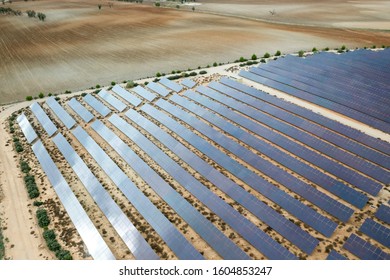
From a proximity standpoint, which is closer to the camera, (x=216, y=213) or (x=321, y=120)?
(x=216, y=213)

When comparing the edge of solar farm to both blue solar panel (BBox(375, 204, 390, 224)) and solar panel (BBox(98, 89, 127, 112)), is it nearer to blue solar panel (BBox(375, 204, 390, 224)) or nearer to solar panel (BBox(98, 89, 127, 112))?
solar panel (BBox(98, 89, 127, 112))

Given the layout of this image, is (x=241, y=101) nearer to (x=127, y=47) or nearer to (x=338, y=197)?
(x=338, y=197)

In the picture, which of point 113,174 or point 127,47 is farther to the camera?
point 127,47

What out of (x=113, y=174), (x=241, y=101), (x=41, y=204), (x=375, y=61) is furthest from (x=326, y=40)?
(x=41, y=204)

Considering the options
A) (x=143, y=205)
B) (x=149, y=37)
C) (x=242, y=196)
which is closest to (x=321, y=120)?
(x=242, y=196)

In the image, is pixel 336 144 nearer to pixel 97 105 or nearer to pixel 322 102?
pixel 322 102

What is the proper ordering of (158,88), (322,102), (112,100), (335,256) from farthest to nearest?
(158,88), (112,100), (322,102), (335,256)

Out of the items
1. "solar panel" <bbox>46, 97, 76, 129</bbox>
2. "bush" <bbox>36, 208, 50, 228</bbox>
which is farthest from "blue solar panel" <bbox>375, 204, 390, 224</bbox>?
"solar panel" <bbox>46, 97, 76, 129</bbox>
